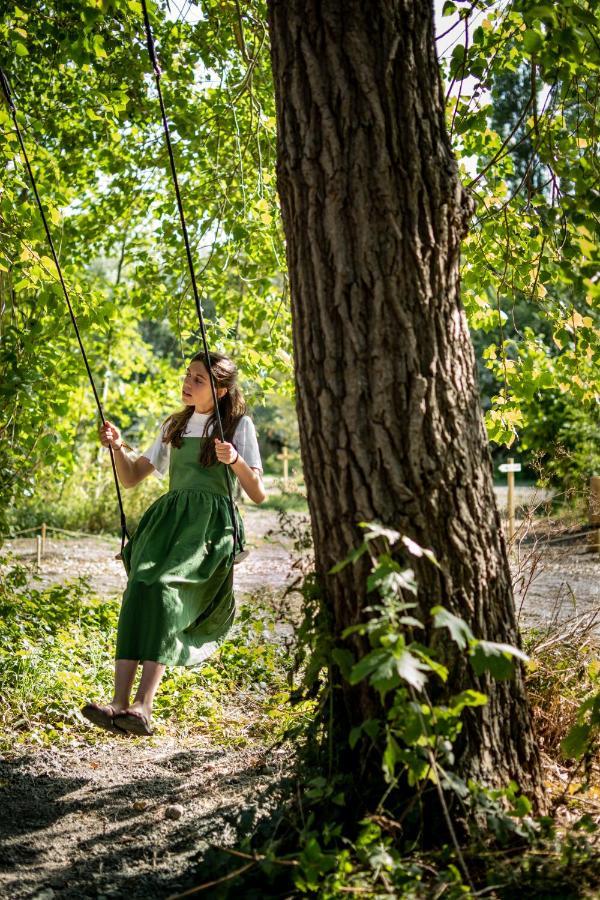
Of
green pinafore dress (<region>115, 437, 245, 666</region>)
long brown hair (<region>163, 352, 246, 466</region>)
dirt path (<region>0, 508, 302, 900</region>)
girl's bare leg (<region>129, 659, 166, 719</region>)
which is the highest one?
long brown hair (<region>163, 352, 246, 466</region>)

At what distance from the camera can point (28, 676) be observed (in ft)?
13.6

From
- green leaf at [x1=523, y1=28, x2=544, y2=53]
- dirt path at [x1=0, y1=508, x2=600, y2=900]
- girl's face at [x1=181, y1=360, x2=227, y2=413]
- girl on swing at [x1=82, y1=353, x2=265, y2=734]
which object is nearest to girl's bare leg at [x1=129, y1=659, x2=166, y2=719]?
girl on swing at [x1=82, y1=353, x2=265, y2=734]

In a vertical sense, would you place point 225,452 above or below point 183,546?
above

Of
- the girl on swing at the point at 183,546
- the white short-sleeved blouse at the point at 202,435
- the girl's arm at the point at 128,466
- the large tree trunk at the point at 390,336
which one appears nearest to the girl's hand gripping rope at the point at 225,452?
the girl on swing at the point at 183,546

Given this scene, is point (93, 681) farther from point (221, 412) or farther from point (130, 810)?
point (221, 412)

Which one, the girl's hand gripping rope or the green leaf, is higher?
the green leaf

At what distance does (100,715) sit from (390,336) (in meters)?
1.68

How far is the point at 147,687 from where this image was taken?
3217mm

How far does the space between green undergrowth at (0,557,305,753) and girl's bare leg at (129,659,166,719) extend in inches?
19.9

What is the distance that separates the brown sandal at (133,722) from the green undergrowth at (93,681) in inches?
22.0

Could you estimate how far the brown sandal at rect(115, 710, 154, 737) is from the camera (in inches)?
119

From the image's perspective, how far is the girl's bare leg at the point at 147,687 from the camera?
314 cm

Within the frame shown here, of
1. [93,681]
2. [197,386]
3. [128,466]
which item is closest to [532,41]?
[197,386]

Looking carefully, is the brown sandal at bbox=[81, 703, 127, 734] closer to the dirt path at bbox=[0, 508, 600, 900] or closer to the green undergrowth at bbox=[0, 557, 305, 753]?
the dirt path at bbox=[0, 508, 600, 900]
